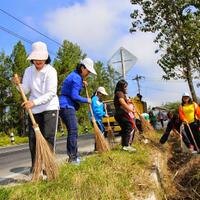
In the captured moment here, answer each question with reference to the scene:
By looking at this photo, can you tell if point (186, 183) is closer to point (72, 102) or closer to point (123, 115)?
point (123, 115)

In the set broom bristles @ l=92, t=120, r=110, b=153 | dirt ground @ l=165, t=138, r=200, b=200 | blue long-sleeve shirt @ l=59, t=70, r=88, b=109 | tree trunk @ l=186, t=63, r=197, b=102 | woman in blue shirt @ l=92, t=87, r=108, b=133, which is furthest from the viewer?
tree trunk @ l=186, t=63, r=197, b=102

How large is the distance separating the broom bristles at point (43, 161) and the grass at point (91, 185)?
12cm

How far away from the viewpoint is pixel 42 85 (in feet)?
19.8

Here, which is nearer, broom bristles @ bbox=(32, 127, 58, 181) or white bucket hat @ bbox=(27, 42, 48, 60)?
broom bristles @ bbox=(32, 127, 58, 181)

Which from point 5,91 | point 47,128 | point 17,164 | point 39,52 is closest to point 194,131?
point 17,164

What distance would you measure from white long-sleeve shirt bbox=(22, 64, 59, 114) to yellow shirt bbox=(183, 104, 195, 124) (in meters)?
6.30

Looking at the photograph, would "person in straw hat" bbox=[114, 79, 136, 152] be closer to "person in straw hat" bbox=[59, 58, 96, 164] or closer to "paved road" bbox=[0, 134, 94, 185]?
"paved road" bbox=[0, 134, 94, 185]

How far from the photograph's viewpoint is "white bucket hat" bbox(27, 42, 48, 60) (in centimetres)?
585

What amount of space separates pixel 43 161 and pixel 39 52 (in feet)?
4.67

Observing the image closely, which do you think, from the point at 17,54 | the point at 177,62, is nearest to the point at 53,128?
the point at 177,62

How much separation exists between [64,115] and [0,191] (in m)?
2.43

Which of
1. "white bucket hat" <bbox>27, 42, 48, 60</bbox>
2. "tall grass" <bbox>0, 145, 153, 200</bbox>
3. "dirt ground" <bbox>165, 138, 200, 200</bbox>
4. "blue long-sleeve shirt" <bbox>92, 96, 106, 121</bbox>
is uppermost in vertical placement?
"white bucket hat" <bbox>27, 42, 48, 60</bbox>

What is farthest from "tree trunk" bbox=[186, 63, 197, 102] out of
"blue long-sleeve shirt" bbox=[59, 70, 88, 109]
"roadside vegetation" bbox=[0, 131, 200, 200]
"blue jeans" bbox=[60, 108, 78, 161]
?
"blue jeans" bbox=[60, 108, 78, 161]

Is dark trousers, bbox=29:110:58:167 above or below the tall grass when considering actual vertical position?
above
